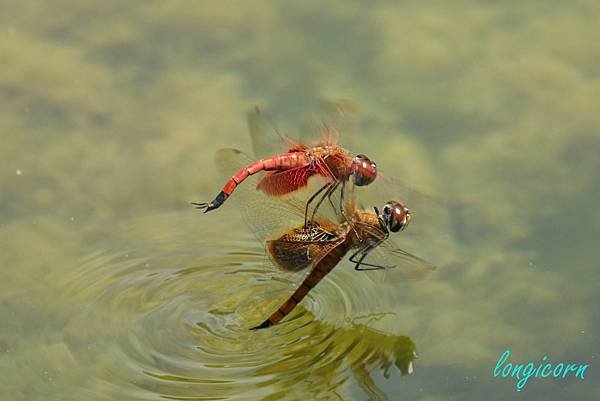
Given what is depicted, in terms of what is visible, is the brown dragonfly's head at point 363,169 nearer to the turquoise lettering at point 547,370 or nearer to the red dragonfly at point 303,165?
the red dragonfly at point 303,165

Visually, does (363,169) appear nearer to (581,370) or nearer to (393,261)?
(393,261)

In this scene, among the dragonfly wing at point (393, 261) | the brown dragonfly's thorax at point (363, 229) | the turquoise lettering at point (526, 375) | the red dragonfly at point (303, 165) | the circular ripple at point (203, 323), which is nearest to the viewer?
the turquoise lettering at point (526, 375)

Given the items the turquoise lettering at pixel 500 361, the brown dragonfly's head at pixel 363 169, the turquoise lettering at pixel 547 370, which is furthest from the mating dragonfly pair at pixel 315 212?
the turquoise lettering at pixel 547 370

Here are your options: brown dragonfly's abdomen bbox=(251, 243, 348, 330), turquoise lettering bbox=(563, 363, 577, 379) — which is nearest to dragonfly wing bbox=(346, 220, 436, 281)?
brown dragonfly's abdomen bbox=(251, 243, 348, 330)

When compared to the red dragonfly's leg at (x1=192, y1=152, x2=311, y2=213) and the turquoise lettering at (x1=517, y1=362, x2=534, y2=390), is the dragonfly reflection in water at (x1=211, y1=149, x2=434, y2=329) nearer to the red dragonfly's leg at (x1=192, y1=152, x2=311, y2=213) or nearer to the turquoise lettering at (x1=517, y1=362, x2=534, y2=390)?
the red dragonfly's leg at (x1=192, y1=152, x2=311, y2=213)

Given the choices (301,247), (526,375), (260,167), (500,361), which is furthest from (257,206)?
(526,375)
